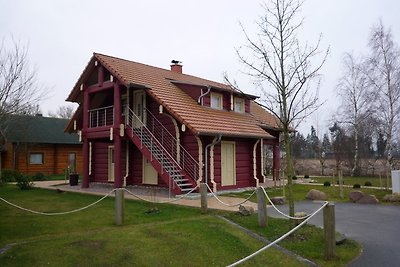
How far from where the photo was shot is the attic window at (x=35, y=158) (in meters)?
31.2

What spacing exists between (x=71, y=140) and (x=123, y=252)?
29899 mm

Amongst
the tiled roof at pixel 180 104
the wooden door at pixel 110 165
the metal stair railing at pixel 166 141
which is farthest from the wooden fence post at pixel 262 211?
the wooden door at pixel 110 165

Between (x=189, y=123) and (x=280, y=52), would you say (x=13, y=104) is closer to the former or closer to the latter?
(x=189, y=123)

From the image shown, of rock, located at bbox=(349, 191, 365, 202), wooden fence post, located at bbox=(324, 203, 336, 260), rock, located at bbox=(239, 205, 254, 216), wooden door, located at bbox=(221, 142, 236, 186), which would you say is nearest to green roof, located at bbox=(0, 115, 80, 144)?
wooden door, located at bbox=(221, 142, 236, 186)

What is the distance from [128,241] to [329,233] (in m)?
4.06

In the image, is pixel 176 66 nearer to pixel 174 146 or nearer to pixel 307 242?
pixel 174 146

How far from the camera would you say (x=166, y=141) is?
16.8 m

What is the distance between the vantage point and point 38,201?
14102 mm

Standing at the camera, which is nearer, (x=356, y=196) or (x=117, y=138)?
(x=356, y=196)

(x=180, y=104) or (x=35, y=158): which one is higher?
(x=180, y=104)

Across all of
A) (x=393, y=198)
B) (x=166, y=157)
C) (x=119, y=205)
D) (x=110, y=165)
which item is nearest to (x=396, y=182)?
(x=393, y=198)

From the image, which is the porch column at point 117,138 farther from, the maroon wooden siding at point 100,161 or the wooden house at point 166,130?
the maroon wooden siding at point 100,161

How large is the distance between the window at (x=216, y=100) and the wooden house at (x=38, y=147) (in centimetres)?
1603

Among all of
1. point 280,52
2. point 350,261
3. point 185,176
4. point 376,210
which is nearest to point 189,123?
point 185,176
